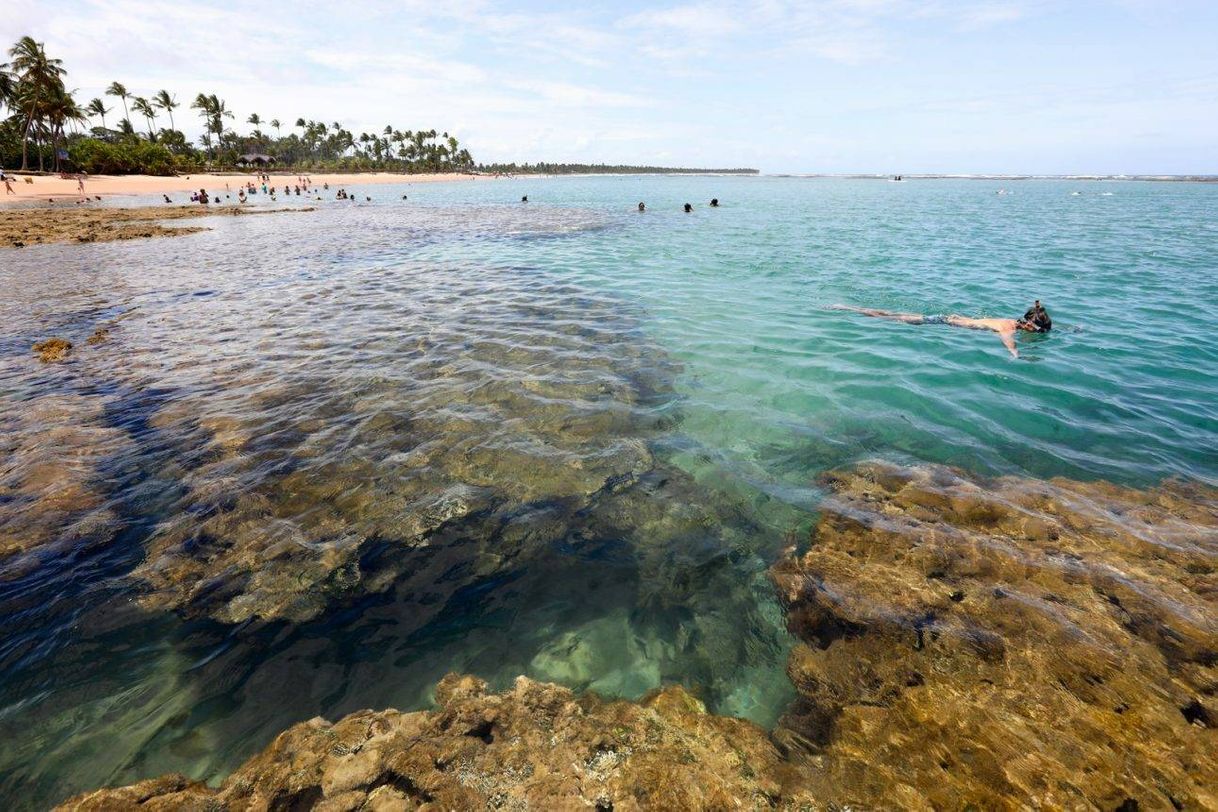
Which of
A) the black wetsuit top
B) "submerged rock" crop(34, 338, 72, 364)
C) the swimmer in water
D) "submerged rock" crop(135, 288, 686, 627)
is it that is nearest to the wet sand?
"submerged rock" crop(34, 338, 72, 364)

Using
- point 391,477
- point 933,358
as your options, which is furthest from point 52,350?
point 933,358

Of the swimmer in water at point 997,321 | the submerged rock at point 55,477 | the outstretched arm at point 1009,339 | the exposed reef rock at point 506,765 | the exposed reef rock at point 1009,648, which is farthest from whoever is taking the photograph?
the swimmer in water at point 997,321

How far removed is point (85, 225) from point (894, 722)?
49.9 meters

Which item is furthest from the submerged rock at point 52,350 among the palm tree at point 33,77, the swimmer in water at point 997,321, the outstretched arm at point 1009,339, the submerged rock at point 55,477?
the palm tree at point 33,77

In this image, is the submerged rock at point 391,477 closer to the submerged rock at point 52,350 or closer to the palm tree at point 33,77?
the submerged rock at point 52,350

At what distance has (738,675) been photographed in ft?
14.8

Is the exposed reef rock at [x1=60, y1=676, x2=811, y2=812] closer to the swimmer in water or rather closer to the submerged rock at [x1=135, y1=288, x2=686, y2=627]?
the submerged rock at [x1=135, y1=288, x2=686, y2=627]

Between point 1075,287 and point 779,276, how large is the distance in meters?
11.2

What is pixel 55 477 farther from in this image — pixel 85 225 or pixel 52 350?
pixel 85 225

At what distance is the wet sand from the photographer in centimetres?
2843

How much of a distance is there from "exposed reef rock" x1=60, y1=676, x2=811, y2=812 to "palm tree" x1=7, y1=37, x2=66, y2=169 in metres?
108

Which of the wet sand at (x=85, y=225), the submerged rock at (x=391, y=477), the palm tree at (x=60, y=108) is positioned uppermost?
the palm tree at (x=60, y=108)

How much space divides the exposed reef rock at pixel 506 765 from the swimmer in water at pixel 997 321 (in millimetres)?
13113

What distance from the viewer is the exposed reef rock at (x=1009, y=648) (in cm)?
338
